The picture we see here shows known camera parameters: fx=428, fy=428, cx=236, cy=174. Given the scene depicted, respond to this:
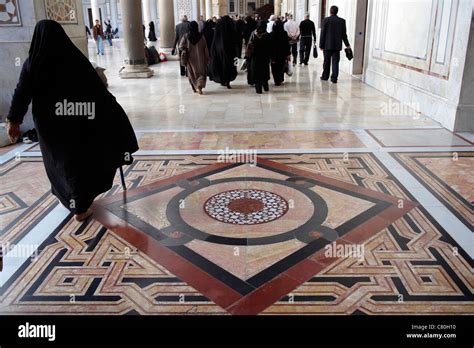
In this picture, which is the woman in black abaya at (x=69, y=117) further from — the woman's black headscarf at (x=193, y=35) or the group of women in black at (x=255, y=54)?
the group of women in black at (x=255, y=54)

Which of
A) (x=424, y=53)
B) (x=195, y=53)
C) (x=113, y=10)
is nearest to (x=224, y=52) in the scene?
(x=195, y=53)

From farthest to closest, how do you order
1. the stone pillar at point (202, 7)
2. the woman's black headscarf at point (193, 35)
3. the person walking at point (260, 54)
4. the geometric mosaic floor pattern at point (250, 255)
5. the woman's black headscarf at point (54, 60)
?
the stone pillar at point (202, 7) < the person walking at point (260, 54) < the woman's black headscarf at point (193, 35) < the woman's black headscarf at point (54, 60) < the geometric mosaic floor pattern at point (250, 255)

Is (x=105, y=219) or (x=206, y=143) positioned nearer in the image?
(x=105, y=219)

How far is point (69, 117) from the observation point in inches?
107

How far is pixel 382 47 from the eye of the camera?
748cm

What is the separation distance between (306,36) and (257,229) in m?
8.81

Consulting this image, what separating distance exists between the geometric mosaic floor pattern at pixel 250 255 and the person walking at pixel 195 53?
13.7ft

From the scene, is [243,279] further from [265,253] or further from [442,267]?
[442,267]

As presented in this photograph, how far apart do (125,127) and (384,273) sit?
1989 mm

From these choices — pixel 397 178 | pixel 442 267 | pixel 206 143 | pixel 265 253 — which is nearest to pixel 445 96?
pixel 397 178

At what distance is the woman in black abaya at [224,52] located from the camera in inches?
312

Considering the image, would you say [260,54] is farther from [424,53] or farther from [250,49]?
[424,53]

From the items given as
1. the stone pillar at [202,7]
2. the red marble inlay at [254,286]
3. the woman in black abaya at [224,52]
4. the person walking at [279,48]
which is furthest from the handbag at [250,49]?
the stone pillar at [202,7]

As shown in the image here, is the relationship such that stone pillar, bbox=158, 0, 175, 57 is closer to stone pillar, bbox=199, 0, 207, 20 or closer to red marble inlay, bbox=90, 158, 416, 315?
stone pillar, bbox=199, 0, 207, 20
